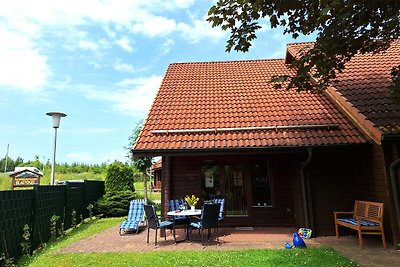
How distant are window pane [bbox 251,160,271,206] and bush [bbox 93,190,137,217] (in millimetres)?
7194

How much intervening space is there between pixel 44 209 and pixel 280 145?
22.4ft

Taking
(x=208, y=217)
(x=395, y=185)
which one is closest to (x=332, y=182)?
(x=395, y=185)

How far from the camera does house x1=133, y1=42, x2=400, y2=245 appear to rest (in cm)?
765

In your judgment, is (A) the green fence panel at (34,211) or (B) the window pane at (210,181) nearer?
(A) the green fence panel at (34,211)

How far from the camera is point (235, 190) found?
31.4 feet

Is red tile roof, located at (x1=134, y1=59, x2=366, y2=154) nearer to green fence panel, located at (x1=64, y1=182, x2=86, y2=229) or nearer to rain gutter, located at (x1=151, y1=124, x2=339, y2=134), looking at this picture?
rain gutter, located at (x1=151, y1=124, x2=339, y2=134)

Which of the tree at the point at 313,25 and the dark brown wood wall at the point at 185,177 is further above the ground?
the tree at the point at 313,25

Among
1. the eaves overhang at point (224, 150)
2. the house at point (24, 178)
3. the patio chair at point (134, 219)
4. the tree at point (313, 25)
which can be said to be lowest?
the patio chair at point (134, 219)

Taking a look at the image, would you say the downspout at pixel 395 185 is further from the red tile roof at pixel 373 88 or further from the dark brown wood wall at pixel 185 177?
the dark brown wood wall at pixel 185 177

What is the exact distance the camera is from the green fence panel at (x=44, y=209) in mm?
7359

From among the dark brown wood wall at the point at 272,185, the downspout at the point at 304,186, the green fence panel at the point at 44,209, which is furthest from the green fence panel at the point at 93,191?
the downspout at the point at 304,186

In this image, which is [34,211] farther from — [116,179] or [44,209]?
[116,179]

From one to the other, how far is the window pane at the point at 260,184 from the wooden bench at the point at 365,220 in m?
2.33

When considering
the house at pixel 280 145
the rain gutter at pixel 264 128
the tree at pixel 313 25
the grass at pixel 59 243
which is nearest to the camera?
the tree at pixel 313 25
